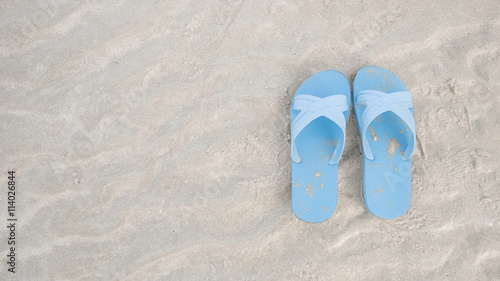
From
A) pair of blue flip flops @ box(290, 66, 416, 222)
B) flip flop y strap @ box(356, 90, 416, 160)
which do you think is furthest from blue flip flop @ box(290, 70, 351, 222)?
flip flop y strap @ box(356, 90, 416, 160)

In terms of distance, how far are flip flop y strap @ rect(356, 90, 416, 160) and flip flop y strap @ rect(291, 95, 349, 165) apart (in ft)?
0.37

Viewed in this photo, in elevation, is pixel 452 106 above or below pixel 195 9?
below

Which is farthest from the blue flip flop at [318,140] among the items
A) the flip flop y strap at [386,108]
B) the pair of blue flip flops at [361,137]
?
the flip flop y strap at [386,108]

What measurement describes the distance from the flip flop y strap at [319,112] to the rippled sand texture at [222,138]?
0.14 metres

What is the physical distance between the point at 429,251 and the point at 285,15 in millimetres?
1553

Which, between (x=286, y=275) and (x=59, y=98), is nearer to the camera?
(x=286, y=275)

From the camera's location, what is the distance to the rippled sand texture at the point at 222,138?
1.97 meters

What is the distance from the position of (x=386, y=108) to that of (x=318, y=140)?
1.31 ft

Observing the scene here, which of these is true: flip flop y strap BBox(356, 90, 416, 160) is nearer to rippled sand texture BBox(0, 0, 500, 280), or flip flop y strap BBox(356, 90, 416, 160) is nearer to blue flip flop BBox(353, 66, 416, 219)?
blue flip flop BBox(353, 66, 416, 219)

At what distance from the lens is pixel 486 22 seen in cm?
216

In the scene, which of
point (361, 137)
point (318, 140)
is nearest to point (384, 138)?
point (361, 137)

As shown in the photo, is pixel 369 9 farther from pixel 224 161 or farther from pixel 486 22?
pixel 224 161

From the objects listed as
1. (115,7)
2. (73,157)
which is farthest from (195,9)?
(73,157)

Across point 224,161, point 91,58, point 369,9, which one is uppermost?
point 369,9
